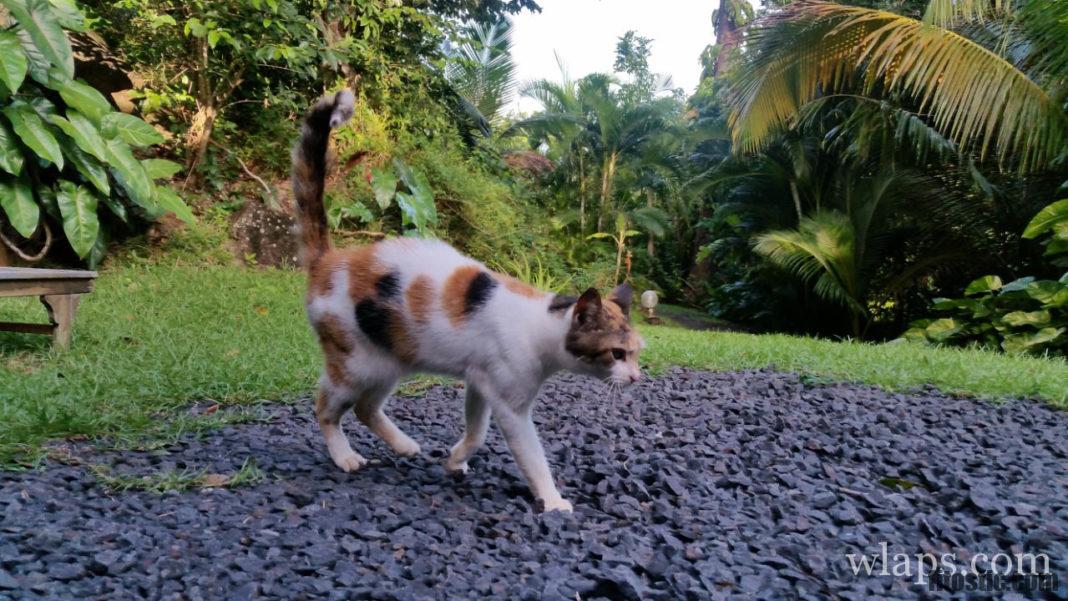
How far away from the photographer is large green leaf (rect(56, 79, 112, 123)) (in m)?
6.01

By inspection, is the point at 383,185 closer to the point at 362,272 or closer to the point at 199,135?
the point at 199,135

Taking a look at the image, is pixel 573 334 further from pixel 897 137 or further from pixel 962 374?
pixel 897 137

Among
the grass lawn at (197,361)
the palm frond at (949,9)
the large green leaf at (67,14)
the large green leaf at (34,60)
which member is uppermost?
the palm frond at (949,9)

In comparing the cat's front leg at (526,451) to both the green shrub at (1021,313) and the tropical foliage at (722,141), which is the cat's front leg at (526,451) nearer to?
the tropical foliage at (722,141)

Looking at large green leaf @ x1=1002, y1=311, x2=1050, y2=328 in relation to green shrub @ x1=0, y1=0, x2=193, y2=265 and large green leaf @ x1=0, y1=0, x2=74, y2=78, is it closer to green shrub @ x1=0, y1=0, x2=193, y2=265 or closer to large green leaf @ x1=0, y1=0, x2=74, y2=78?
green shrub @ x1=0, y1=0, x2=193, y2=265

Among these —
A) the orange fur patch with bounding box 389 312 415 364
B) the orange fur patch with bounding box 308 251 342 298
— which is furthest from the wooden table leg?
the orange fur patch with bounding box 389 312 415 364

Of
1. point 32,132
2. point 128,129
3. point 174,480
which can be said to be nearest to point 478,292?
point 174,480

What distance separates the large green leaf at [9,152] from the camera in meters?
5.72

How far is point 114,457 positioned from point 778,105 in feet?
27.6

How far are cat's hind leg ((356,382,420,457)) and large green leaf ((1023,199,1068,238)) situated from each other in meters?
7.71

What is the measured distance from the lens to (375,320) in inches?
112

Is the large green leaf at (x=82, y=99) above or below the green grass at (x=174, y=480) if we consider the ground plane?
above

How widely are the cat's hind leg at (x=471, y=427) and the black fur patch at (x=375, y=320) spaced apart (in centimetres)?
41

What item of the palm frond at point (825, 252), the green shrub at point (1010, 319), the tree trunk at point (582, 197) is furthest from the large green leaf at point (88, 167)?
the tree trunk at point (582, 197)
